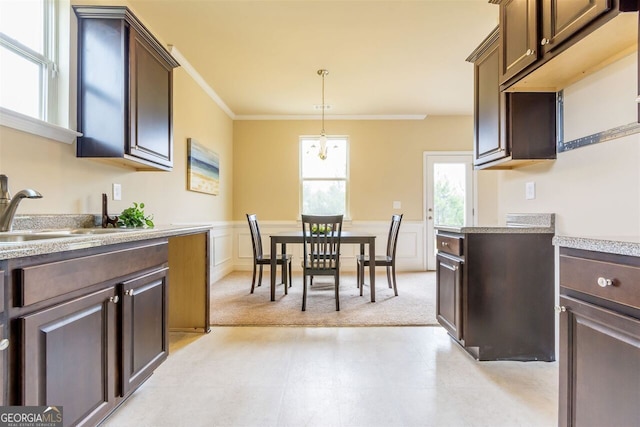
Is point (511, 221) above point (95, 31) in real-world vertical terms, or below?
below

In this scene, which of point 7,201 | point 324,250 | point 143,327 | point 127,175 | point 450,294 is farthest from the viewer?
point 324,250

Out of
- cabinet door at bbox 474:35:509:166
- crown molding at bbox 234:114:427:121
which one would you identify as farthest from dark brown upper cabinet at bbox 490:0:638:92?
crown molding at bbox 234:114:427:121

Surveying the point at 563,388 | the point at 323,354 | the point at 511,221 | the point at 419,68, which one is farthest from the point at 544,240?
the point at 419,68

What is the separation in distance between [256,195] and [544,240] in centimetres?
431

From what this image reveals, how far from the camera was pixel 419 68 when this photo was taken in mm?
3668

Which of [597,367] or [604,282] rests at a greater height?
[604,282]

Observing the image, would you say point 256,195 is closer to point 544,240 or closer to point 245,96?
point 245,96

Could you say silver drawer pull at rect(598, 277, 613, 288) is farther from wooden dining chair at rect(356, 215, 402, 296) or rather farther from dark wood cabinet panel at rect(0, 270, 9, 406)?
wooden dining chair at rect(356, 215, 402, 296)

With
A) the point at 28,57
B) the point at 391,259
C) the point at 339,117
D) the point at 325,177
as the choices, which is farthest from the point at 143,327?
A: the point at 339,117

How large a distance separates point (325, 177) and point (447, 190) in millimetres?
2118

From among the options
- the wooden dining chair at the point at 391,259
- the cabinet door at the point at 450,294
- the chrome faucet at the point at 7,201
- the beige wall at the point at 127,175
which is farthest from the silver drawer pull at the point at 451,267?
the beige wall at the point at 127,175

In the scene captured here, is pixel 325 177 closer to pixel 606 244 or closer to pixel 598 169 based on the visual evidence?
pixel 598 169

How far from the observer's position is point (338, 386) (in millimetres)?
1799

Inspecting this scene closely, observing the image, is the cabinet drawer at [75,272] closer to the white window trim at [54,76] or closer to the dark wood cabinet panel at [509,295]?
the white window trim at [54,76]
